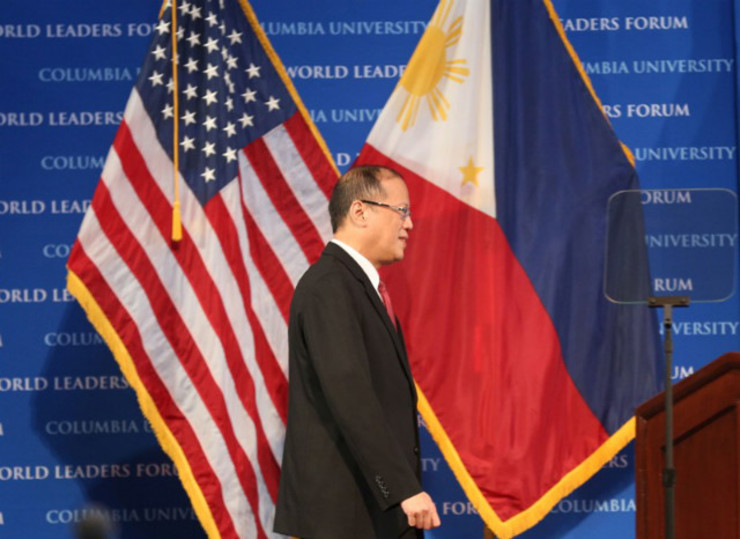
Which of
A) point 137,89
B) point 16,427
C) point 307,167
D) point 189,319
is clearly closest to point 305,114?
point 307,167

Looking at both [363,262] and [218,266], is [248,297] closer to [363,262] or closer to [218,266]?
[218,266]

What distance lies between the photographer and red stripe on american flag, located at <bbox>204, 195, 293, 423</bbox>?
3.37 m

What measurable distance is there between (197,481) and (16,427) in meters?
0.98

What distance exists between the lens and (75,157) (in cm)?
393

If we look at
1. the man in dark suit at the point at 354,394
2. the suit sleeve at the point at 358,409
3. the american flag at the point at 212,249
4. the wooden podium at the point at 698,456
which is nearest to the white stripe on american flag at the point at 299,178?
the american flag at the point at 212,249

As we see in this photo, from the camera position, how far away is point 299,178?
11.5 ft

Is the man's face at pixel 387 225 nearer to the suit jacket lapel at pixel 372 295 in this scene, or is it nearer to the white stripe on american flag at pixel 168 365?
the suit jacket lapel at pixel 372 295

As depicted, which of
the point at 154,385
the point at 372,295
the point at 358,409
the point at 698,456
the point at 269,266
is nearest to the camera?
the point at 358,409

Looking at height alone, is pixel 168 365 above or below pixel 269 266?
below

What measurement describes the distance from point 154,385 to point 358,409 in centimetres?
120

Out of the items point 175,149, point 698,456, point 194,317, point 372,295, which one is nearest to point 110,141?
point 175,149

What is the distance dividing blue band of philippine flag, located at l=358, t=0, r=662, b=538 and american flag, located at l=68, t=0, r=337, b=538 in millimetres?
366

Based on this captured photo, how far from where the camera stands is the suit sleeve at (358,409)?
7.62 ft

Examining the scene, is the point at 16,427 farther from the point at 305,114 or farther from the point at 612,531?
the point at 612,531
